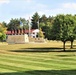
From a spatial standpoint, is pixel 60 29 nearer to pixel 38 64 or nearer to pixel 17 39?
pixel 38 64

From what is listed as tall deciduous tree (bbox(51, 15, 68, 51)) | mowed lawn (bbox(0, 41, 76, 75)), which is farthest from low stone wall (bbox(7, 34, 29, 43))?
mowed lawn (bbox(0, 41, 76, 75))

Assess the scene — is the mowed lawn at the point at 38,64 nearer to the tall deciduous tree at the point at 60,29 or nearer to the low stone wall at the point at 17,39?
the tall deciduous tree at the point at 60,29

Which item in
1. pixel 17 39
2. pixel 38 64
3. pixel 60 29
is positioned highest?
pixel 60 29

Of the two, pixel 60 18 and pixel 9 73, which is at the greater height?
pixel 60 18

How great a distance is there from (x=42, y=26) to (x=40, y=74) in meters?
167

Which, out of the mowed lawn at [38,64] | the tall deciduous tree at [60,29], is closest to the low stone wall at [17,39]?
the tall deciduous tree at [60,29]

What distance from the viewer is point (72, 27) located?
66.0m

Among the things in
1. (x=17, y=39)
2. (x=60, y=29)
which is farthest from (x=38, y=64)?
(x=17, y=39)

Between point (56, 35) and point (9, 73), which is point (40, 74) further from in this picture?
point (56, 35)

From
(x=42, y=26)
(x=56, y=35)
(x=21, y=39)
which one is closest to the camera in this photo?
(x=56, y=35)

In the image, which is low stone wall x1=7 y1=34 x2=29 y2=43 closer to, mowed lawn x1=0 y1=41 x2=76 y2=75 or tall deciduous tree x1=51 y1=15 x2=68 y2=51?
tall deciduous tree x1=51 y1=15 x2=68 y2=51

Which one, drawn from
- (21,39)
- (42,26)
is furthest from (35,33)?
(21,39)

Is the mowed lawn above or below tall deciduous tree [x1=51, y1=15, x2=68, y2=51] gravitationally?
below

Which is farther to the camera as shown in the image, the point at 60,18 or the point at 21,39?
the point at 21,39
